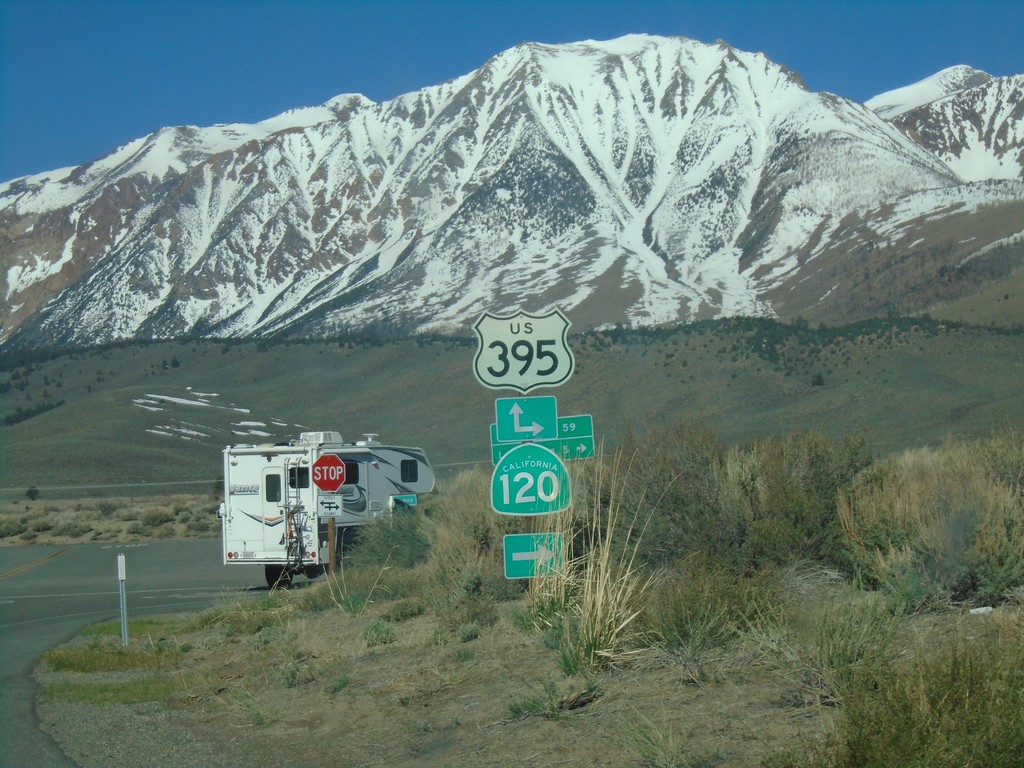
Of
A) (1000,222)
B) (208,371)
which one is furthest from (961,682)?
(1000,222)

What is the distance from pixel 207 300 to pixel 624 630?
17877cm

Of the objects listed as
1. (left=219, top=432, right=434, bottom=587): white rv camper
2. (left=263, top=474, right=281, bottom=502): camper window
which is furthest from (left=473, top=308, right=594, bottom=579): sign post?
(left=263, top=474, right=281, bottom=502): camper window

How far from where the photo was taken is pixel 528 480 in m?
10.5

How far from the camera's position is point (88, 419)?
6988cm

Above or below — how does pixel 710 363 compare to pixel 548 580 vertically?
above

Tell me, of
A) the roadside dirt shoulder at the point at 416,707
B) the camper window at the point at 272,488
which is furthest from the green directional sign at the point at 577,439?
the camper window at the point at 272,488

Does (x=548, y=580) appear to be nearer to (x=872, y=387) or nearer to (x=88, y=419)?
(x=872, y=387)

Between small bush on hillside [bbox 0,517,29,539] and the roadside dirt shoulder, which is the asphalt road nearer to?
the roadside dirt shoulder

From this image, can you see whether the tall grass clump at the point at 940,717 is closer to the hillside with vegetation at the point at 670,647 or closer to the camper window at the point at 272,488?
the hillside with vegetation at the point at 670,647

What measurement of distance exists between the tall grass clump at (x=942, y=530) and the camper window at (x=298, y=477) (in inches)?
491

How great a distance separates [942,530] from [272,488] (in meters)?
15.3

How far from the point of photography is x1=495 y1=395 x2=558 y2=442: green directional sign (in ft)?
34.8

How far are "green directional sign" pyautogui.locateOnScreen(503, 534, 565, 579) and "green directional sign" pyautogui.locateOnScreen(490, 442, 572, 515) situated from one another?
26 centimetres

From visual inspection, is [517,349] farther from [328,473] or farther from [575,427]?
[328,473]
